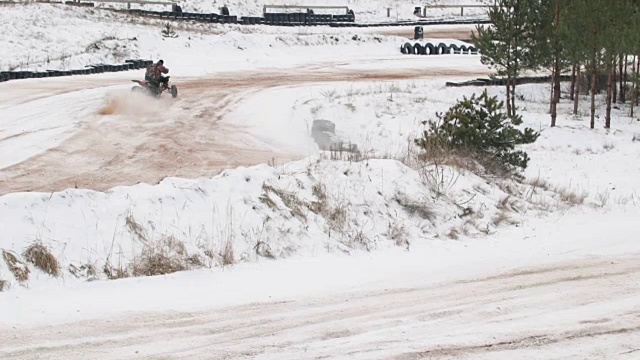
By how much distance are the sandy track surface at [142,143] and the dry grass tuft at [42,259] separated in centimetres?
573

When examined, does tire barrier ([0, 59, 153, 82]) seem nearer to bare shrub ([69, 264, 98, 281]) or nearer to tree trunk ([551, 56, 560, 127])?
tree trunk ([551, 56, 560, 127])

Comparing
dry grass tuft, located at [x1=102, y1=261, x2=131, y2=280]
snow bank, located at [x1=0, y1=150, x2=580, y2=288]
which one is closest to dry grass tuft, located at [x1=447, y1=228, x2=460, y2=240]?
snow bank, located at [x1=0, y1=150, x2=580, y2=288]

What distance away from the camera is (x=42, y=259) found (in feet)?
23.9

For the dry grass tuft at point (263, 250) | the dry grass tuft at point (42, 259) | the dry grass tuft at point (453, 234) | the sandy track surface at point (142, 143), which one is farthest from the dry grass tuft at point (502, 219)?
the sandy track surface at point (142, 143)

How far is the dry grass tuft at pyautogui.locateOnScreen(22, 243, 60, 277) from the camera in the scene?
7.24 meters

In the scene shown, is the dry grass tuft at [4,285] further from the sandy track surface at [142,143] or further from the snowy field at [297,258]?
the sandy track surface at [142,143]

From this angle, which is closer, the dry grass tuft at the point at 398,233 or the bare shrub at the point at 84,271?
the bare shrub at the point at 84,271

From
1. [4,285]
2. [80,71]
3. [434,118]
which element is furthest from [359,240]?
[80,71]

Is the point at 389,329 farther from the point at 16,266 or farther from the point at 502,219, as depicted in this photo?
the point at 502,219

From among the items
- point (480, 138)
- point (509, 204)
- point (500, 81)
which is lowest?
point (509, 204)

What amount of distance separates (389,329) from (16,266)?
12.0 feet

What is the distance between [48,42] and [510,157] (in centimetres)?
2834

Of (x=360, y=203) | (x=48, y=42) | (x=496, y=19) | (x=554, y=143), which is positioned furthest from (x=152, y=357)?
(x=48, y=42)

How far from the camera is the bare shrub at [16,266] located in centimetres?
707
